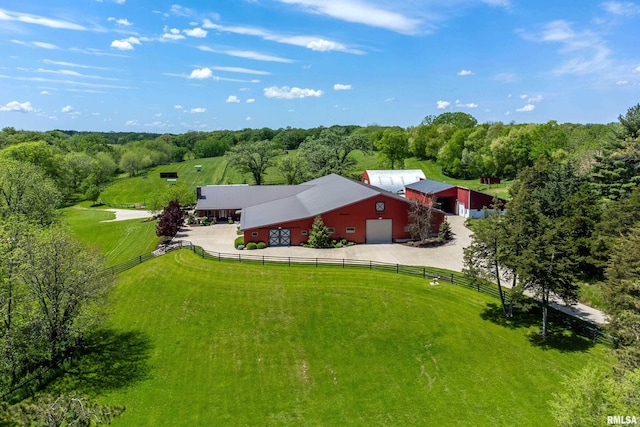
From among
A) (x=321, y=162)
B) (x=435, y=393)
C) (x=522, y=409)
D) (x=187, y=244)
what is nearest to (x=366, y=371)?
(x=435, y=393)

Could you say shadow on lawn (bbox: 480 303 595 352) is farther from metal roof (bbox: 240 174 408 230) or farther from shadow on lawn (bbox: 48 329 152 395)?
shadow on lawn (bbox: 48 329 152 395)

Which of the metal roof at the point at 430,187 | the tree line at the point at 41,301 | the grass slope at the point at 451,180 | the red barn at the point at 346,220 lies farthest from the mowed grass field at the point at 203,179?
the tree line at the point at 41,301

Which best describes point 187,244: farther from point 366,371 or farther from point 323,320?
point 366,371

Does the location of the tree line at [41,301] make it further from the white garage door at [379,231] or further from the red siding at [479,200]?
the red siding at [479,200]

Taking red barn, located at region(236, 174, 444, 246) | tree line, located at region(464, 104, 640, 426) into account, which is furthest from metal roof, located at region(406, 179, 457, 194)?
tree line, located at region(464, 104, 640, 426)

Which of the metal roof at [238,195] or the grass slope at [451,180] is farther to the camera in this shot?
the grass slope at [451,180]

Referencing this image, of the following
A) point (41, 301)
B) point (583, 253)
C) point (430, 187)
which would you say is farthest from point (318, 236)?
point (430, 187)

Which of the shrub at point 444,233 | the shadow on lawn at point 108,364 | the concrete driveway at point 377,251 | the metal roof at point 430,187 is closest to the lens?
the shadow on lawn at point 108,364
